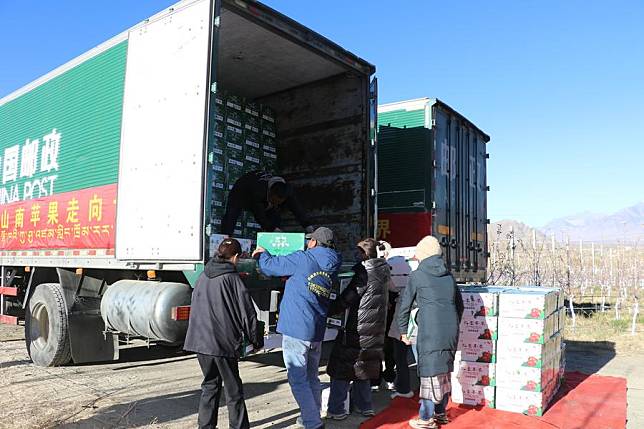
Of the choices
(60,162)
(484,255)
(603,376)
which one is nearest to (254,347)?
(60,162)

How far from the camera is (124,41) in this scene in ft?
19.6

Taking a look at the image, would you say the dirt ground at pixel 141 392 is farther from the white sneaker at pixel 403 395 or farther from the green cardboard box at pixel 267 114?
the green cardboard box at pixel 267 114

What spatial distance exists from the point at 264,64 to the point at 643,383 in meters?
6.52

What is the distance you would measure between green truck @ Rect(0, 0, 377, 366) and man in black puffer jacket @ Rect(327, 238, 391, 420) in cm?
91

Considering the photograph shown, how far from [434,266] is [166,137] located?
2903 millimetres

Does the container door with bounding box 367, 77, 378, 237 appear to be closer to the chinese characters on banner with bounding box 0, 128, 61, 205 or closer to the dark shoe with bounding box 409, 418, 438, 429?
the dark shoe with bounding box 409, 418, 438, 429

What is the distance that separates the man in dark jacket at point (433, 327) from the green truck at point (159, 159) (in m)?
1.58

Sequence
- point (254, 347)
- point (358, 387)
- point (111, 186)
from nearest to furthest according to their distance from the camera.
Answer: point (254, 347) → point (358, 387) → point (111, 186)

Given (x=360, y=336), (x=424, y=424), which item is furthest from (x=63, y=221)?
(x=424, y=424)

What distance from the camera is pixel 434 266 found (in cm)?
455

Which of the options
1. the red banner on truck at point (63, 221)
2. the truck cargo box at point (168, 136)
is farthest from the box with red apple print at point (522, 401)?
the red banner on truck at point (63, 221)

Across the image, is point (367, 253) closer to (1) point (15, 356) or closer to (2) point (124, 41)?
(2) point (124, 41)

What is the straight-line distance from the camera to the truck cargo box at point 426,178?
8445mm

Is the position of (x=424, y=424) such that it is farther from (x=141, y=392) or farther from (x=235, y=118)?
(x=235, y=118)
